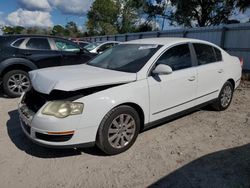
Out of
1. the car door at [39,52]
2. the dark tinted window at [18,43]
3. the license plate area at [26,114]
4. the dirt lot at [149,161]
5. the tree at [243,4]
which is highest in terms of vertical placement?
the tree at [243,4]

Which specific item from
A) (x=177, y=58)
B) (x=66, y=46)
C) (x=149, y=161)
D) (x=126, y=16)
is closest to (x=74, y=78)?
(x=149, y=161)

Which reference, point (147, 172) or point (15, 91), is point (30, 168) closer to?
point (147, 172)

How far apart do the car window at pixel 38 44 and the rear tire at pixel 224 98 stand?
4.89 metres

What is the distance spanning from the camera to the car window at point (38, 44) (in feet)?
24.1

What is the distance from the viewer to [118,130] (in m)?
3.82

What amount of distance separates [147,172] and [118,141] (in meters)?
0.67

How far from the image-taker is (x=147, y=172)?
11.2 ft

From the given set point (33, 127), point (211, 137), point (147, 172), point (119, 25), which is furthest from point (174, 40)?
point (119, 25)

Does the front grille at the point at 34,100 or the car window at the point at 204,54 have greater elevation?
the car window at the point at 204,54

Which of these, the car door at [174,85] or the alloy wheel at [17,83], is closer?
the car door at [174,85]

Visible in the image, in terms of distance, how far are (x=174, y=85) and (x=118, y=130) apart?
1301mm

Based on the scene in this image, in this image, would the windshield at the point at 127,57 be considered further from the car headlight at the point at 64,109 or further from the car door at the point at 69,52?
the car door at the point at 69,52

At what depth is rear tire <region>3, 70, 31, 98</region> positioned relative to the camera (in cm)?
688

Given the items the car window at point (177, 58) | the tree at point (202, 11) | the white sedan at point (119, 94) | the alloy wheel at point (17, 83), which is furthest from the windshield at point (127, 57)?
the tree at point (202, 11)
